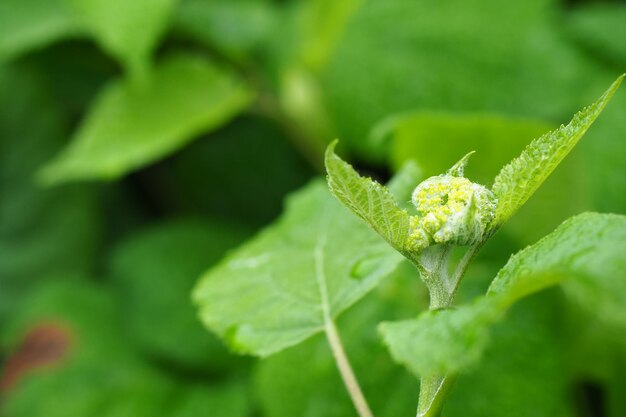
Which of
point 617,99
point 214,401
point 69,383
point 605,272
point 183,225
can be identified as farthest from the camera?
point 183,225

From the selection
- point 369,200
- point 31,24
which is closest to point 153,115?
point 31,24

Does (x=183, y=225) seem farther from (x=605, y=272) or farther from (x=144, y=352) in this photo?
(x=605, y=272)

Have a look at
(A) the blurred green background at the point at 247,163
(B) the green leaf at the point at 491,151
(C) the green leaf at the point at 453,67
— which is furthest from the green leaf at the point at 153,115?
(B) the green leaf at the point at 491,151

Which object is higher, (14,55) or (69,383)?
(14,55)

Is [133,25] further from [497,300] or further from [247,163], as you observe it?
[497,300]

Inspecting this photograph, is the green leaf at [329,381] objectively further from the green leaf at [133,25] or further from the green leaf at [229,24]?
the green leaf at [229,24]

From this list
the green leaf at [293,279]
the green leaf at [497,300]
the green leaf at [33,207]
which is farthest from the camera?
the green leaf at [33,207]

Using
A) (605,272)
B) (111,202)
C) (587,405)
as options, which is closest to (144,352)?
(111,202)
